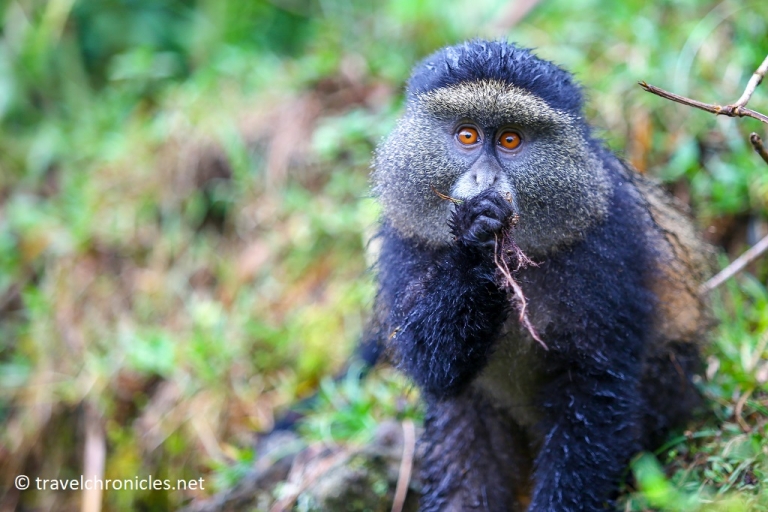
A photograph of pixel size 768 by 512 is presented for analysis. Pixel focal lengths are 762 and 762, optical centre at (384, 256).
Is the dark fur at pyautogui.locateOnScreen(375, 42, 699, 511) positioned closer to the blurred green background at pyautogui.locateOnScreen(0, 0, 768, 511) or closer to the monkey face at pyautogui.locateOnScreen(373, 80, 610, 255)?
the monkey face at pyautogui.locateOnScreen(373, 80, 610, 255)

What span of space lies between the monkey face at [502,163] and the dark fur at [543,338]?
0.18 ft

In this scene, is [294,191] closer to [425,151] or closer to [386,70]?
[386,70]

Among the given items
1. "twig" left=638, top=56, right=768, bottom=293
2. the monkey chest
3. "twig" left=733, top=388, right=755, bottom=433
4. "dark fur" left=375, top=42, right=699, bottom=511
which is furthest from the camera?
"twig" left=733, top=388, right=755, bottom=433

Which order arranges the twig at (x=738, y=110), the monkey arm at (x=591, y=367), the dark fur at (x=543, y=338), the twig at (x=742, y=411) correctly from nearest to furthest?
the twig at (x=738, y=110), the dark fur at (x=543, y=338), the monkey arm at (x=591, y=367), the twig at (x=742, y=411)

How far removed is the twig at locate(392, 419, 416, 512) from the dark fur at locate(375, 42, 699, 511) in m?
0.24

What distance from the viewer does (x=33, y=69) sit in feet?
24.3

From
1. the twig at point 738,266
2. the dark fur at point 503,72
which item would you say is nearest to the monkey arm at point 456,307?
the dark fur at point 503,72

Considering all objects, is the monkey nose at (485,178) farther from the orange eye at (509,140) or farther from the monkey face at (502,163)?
the orange eye at (509,140)

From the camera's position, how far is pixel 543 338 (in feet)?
9.64

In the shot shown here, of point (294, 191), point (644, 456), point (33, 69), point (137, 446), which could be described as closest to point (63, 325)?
point (137, 446)

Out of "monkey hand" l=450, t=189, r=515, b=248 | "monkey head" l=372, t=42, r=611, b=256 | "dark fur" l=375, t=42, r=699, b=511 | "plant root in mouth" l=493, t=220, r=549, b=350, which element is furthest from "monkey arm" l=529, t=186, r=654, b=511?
"monkey hand" l=450, t=189, r=515, b=248

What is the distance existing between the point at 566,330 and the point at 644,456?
26.7 inches

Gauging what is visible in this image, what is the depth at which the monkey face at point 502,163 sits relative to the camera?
2.72 metres

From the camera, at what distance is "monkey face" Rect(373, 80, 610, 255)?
2.72m
